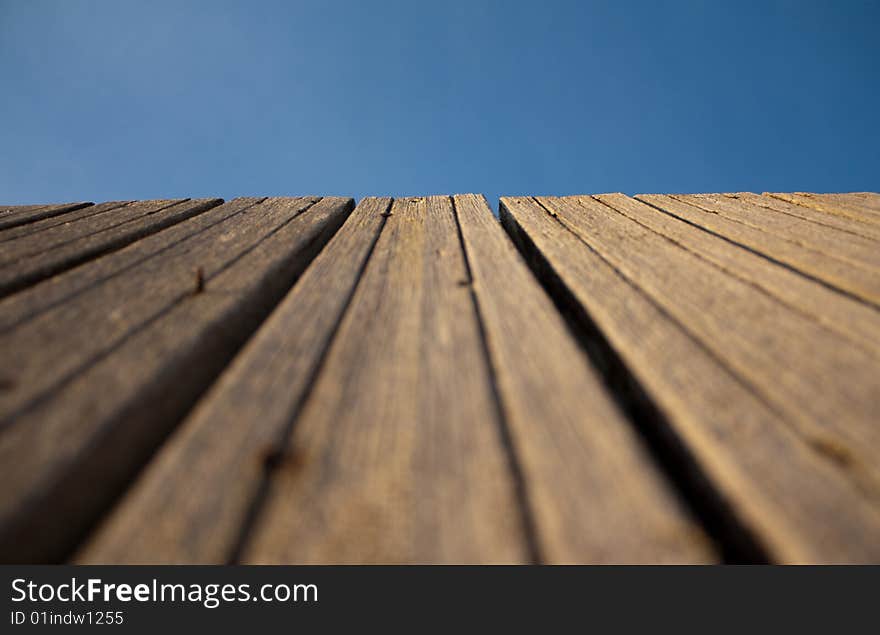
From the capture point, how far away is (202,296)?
120cm

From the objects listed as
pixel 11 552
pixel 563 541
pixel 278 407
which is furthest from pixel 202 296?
pixel 563 541

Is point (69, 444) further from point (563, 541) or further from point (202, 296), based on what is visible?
point (563, 541)

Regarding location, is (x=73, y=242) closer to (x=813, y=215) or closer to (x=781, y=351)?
(x=781, y=351)

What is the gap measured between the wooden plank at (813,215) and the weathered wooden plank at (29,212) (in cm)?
348

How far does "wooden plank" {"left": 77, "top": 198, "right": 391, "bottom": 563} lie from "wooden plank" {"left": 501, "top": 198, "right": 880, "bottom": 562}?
636mm

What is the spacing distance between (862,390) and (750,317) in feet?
0.99

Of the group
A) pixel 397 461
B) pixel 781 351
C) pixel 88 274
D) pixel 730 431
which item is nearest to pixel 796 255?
pixel 781 351

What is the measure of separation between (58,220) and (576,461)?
101 inches

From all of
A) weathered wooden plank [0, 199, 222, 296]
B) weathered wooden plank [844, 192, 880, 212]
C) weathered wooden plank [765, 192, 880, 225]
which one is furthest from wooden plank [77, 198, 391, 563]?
weathered wooden plank [844, 192, 880, 212]

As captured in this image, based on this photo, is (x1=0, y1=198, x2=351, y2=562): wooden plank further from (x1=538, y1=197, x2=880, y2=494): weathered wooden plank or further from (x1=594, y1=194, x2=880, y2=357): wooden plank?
(x1=594, y1=194, x2=880, y2=357): wooden plank

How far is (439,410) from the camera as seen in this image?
0.79m

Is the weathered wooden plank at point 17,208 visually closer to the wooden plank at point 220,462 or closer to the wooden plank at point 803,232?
the wooden plank at point 220,462

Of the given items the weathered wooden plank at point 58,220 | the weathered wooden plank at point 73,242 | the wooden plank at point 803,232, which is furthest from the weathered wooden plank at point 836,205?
the weathered wooden plank at point 58,220
